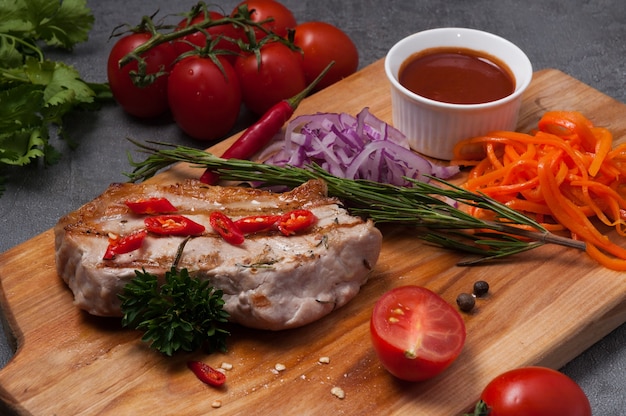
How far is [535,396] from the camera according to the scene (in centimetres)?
390

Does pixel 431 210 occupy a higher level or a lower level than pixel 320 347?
higher

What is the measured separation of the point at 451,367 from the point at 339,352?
0.57 meters

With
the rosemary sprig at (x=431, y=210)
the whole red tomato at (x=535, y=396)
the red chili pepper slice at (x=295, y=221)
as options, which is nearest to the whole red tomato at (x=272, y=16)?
the rosemary sprig at (x=431, y=210)

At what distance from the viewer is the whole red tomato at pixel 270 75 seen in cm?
614

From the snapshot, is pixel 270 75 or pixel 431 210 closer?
pixel 431 210

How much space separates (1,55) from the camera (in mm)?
6438

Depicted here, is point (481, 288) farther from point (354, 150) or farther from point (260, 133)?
point (260, 133)

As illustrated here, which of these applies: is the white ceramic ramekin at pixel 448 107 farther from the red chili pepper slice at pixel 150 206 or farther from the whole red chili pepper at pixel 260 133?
the red chili pepper slice at pixel 150 206

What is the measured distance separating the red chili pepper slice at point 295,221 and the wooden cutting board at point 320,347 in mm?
505

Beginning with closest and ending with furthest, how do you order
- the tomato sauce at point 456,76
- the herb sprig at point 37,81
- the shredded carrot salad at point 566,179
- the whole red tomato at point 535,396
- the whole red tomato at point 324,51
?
the whole red tomato at point 535,396
the shredded carrot salad at point 566,179
the tomato sauce at point 456,76
the herb sprig at point 37,81
the whole red tomato at point 324,51

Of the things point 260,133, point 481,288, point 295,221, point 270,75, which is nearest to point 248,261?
point 295,221

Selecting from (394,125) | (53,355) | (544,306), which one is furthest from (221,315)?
(394,125)

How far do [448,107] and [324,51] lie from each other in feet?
4.84

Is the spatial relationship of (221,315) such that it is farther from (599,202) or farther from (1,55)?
(1,55)
